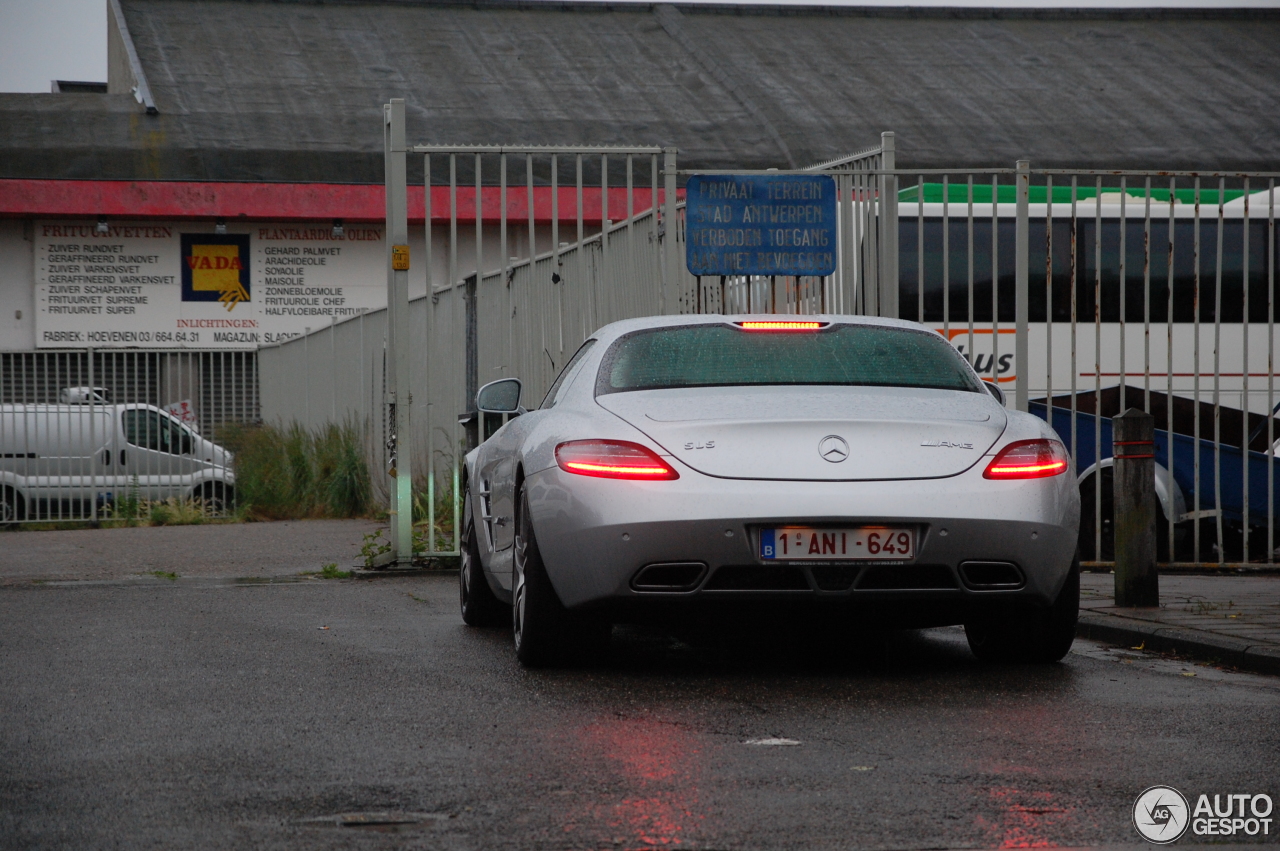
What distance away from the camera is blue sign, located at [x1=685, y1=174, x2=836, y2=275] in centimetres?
977

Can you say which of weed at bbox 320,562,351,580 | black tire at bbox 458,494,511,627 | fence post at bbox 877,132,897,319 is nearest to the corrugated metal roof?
weed at bbox 320,562,351,580

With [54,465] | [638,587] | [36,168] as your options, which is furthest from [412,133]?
[638,587]

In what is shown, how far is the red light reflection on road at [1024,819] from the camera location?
3.62 metres

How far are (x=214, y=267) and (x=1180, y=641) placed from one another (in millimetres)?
23328

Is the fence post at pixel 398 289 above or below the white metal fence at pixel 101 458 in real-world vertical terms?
above

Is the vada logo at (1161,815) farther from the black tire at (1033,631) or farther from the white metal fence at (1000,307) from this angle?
the white metal fence at (1000,307)

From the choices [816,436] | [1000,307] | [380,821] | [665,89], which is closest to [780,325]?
[816,436]

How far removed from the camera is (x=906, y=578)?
571 centimetres

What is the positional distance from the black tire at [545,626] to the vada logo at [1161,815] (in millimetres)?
2390

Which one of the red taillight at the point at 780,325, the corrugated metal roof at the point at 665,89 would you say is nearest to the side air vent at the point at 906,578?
the red taillight at the point at 780,325

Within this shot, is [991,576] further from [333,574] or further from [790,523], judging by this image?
[333,574]

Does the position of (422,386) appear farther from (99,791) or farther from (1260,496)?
(99,791)

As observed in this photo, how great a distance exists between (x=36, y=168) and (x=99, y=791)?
77.3 feet

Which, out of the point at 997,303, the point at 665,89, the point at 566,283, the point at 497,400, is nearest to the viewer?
the point at 497,400
